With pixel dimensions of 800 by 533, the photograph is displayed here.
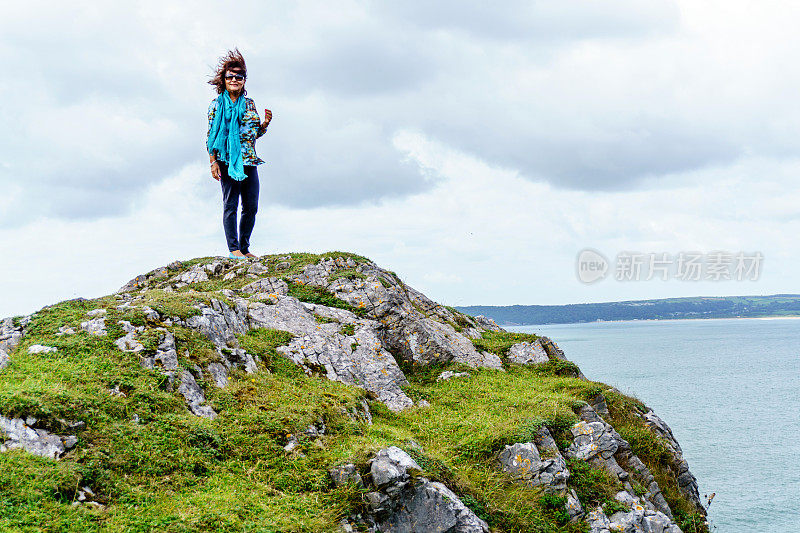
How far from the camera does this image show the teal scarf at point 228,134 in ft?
69.5

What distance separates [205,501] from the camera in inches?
349

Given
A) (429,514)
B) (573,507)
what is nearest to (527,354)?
(573,507)

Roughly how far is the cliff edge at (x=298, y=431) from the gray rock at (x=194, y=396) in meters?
0.03

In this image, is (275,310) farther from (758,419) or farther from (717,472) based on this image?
(758,419)

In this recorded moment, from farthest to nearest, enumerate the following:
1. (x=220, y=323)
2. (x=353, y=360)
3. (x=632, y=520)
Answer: (x=353, y=360), (x=220, y=323), (x=632, y=520)

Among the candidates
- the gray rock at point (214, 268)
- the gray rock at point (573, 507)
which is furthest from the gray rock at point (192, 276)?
the gray rock at point (573, 507)

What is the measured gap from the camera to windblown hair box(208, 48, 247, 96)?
20.7m

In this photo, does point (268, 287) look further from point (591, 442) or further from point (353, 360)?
point (591, 442)

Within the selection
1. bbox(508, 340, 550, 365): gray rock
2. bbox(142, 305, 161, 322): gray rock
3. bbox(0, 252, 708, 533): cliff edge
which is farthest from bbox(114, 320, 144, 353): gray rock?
bbox(508, 340, 550, 365): gray rock

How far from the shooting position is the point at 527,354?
20688 millimetres

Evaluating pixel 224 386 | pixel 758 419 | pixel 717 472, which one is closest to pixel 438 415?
pixel 224 386

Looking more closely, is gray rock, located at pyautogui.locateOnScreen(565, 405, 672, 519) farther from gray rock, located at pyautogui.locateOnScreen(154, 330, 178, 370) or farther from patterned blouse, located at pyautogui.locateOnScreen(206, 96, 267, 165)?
patterned blouse, located at pyautogui.locateOnScreen(206, 96, 267, 165)

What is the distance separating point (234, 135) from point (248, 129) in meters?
0.64

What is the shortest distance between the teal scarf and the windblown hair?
378mm
